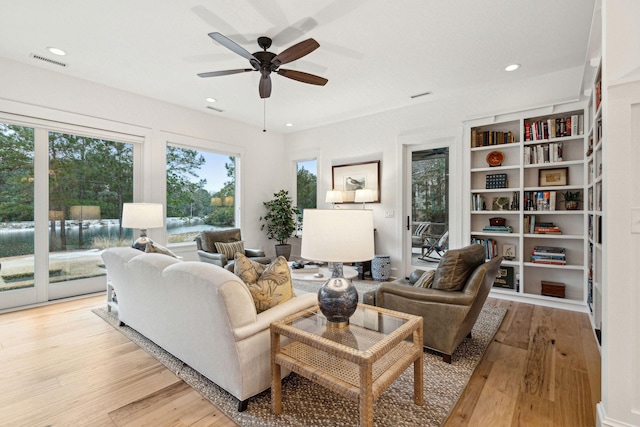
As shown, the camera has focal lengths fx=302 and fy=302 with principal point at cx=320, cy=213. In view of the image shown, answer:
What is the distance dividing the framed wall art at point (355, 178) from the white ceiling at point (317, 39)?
1.37 m

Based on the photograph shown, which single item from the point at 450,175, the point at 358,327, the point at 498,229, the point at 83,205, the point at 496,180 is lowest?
the point at 358,327

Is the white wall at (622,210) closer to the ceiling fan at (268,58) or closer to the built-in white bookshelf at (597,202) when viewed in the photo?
the built-in white bookshelf at (597,202)

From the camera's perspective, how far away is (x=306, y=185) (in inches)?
246

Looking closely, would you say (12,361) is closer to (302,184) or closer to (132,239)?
(132,239)

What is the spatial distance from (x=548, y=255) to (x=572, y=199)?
0.71 metres

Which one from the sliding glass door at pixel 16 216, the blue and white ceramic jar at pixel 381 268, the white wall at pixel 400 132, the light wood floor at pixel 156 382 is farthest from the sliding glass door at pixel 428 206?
the sliding glass door at pixel 16 216

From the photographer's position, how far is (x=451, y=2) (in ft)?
7.82

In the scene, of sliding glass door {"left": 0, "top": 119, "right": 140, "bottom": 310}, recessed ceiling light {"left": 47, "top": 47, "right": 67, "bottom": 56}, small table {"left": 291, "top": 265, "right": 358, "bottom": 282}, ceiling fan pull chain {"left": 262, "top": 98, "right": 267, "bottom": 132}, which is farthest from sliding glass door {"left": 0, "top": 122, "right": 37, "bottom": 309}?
small table {"left": 291, "top": 265, "right": 358, "bottom": 282}

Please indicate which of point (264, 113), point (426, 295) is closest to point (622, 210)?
point (426, 295)

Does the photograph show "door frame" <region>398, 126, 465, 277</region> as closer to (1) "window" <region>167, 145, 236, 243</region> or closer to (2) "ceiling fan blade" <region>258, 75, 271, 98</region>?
(2) "ceiling fan blade" <region>258, 75, 271, 98</region>

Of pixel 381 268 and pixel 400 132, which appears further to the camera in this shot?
pixel 400 132

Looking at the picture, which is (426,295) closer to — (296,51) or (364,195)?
(296,51)

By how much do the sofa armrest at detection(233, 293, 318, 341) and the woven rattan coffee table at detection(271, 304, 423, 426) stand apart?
0.08m

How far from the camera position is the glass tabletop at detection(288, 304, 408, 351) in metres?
1.54
